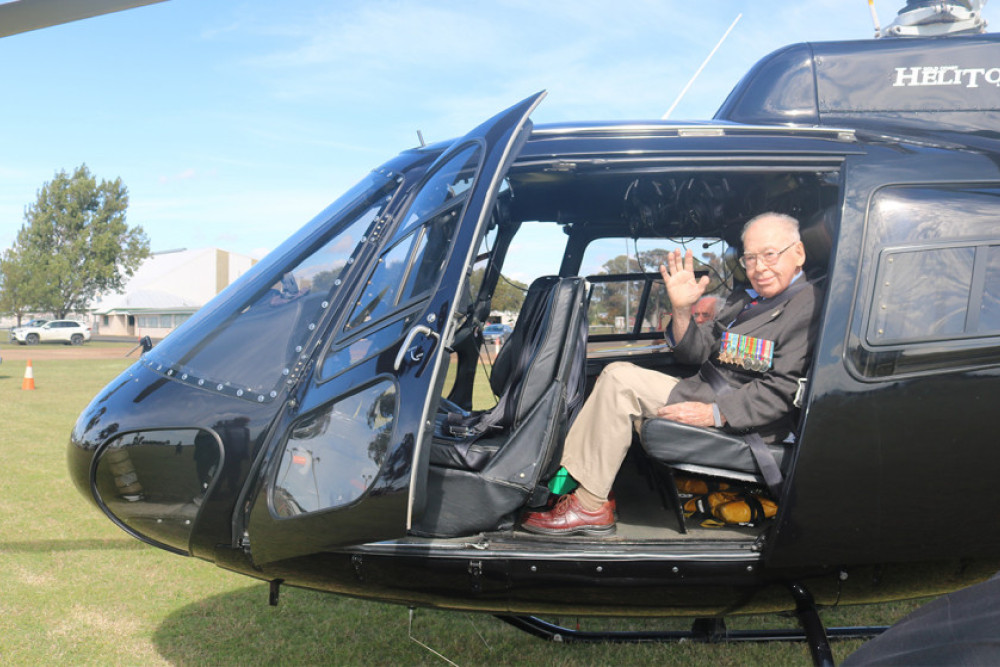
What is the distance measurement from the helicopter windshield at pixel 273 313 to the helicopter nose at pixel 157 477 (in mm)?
209

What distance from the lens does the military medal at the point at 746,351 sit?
2.69 m

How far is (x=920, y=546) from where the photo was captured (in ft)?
8.27

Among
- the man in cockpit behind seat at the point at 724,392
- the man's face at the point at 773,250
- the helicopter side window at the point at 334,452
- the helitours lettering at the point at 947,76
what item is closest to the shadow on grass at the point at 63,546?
the helicopter side window at the point at 334,452

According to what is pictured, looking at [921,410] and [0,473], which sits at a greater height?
[921,410]

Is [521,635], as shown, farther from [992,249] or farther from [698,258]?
[992,249]

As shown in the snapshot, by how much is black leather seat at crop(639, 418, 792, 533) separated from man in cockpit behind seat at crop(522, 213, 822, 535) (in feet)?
0.31

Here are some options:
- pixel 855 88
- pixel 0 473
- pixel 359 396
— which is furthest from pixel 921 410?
pixel 0 473

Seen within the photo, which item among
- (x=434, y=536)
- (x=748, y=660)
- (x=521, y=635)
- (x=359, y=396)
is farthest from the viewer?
(x=521, y=635)

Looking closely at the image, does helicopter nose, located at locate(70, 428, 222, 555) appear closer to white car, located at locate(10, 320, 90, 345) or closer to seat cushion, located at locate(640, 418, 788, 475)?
seat cushion, located at locate(640, 418, 788, 475)

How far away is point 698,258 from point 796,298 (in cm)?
99

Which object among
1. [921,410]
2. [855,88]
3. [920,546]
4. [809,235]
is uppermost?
[855,88]

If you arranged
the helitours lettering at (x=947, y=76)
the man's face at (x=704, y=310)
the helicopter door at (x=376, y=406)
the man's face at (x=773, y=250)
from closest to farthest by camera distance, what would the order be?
the helicopter door at (x=376, y=406)
the man's face at (x=773, y=250)
the helitours lettering at (x=947, y=76)
the man's face at (x=704, y=310)

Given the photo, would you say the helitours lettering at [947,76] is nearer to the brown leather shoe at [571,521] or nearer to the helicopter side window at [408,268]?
the helicopter side window at [408,268]

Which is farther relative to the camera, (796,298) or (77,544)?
(77,544)
